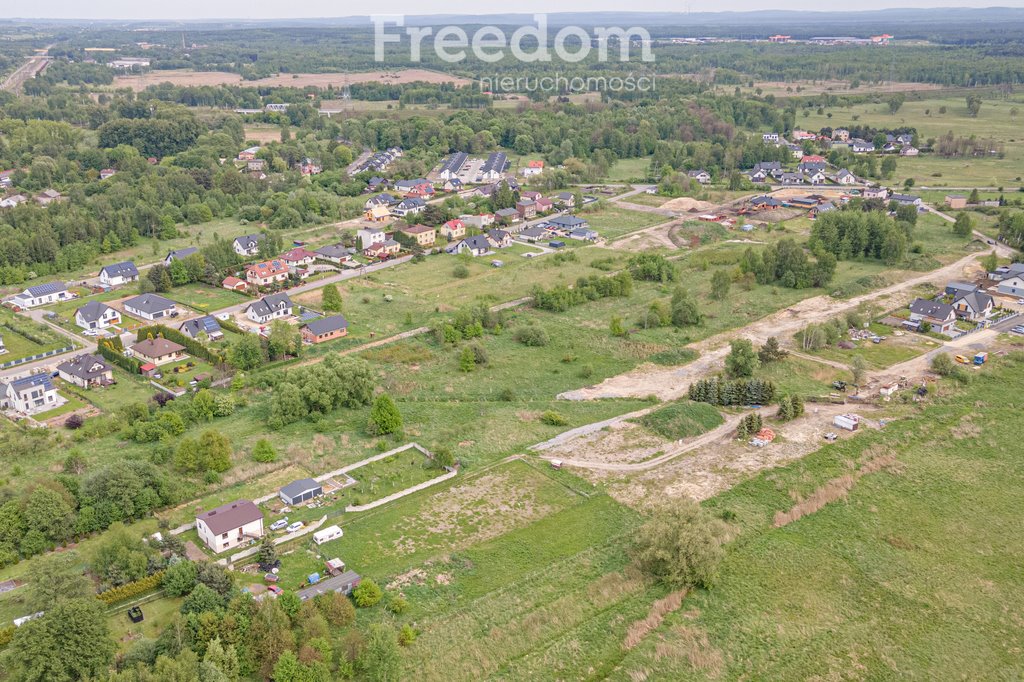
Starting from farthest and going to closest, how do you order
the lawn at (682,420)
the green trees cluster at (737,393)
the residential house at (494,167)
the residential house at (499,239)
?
the residential house at (494,167), the residential house at (499,239), the green trees cluster at (737,393), the lawn at (682,420)

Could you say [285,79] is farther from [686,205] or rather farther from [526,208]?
[686,205]

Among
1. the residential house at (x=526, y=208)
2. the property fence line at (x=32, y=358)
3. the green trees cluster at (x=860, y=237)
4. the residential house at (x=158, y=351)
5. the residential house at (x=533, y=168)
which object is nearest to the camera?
the residential house at (x=158, y=351)

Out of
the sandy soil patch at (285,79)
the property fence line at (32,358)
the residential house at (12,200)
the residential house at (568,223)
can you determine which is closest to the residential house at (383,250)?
the residential house at (568,223)

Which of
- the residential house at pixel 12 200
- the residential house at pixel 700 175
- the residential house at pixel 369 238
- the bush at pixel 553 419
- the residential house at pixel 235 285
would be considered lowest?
the bush at pixel 553 419

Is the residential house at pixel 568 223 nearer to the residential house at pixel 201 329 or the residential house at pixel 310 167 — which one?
the residential house at pixel 310 167

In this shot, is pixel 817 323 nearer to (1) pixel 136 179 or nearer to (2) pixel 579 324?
(2) pixel 579 324

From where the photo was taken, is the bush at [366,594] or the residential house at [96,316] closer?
the bush at [366,594]

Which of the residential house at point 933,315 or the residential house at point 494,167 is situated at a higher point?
the residential house at point 494,167
